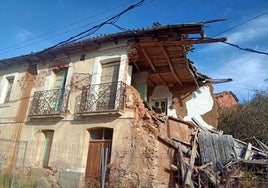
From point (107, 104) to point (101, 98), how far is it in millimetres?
425

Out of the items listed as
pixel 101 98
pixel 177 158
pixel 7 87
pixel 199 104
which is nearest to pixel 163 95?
pixel 199 104

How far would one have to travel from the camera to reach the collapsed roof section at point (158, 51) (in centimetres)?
1055

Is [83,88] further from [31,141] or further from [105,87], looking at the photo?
[31,141]

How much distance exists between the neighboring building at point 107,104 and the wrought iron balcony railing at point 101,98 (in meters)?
0.04

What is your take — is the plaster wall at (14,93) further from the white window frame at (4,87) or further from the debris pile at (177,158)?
the debris pile at (177,158)

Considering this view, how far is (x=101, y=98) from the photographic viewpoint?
11.9 metres

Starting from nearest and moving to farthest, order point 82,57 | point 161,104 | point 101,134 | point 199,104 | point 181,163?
point 181,163
point 101,134
point 82,57
point 199,104
point 161,104

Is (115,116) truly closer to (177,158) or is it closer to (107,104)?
(107,104)

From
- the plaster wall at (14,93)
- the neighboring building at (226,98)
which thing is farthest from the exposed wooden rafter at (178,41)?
the neighboring building at (226,98)

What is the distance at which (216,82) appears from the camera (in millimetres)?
15328

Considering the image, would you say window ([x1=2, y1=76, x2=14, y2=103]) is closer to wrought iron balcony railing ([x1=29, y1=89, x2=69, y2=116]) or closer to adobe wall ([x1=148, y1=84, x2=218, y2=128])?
wrought iron balcony railing ([x1=29, y1=89, x2=69, y2=116])

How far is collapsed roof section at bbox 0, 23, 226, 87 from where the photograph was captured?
1055 cm

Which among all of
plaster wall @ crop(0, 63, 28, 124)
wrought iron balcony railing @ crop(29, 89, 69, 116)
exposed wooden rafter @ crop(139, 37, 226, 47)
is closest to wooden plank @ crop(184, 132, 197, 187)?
exposed wooden rafter @ crop(139, 37, 226, 47)

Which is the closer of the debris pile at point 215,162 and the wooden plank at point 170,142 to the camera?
the debris pile at point 215,162
